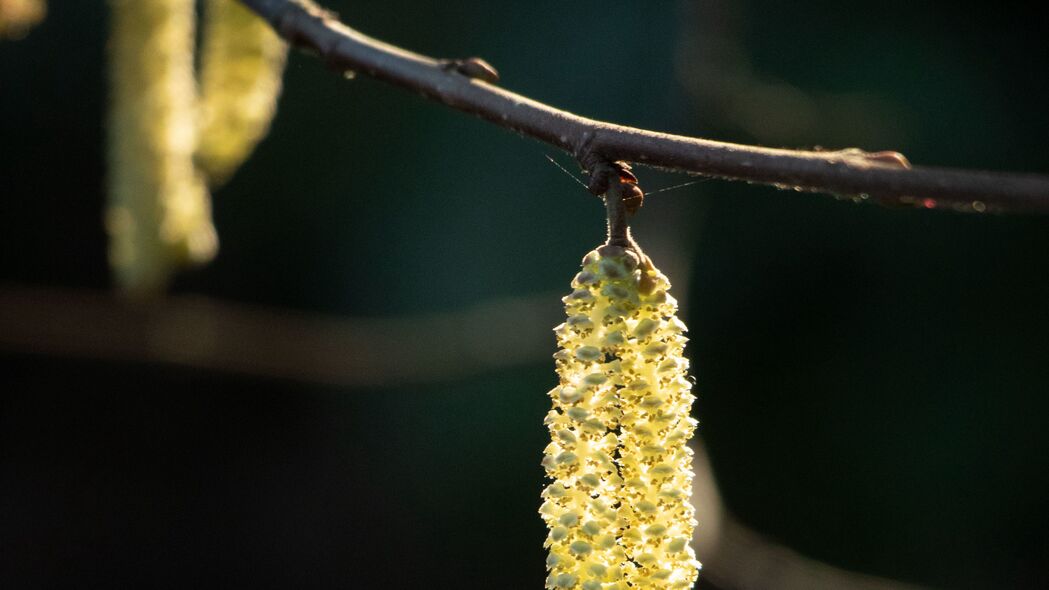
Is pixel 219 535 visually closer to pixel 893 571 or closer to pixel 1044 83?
pixel 893 571

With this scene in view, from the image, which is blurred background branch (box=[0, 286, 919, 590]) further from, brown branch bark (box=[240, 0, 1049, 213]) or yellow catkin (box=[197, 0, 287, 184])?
brown branch bark (box=[240, 0, 1049, 213])

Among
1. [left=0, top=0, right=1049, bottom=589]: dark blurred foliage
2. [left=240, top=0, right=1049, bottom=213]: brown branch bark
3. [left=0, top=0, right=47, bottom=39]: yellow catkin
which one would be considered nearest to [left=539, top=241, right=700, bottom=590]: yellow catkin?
[left=240, top=0, right=1049, bottom=213]: brown branch bark

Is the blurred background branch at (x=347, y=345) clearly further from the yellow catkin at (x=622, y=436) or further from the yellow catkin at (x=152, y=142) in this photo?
the yellow catkin at (x=622, y=436)

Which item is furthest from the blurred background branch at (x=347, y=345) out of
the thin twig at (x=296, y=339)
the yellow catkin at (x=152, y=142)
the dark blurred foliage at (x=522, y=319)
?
the yellow catkin at (x=152, y=142)

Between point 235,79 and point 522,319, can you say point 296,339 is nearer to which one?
point 522,319

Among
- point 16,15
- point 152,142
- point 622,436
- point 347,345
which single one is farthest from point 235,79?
point 347,345

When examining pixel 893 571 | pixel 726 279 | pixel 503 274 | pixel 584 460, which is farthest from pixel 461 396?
pixel 584 460
